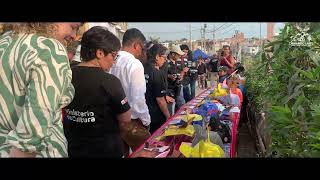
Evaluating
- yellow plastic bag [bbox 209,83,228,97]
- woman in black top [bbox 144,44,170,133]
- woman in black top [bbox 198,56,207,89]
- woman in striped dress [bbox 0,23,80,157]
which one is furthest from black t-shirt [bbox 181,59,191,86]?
→ woman in striped dress [bbox 0,23,80,157]

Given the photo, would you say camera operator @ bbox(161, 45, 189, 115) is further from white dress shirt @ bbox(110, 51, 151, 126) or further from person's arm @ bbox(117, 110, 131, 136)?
person's arm @ bbox(117, 110, 131, 136)

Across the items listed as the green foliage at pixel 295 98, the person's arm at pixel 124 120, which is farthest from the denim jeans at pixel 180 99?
the person's arm at pixel 124 120

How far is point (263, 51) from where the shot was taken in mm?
3014

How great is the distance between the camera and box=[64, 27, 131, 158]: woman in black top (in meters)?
2.28

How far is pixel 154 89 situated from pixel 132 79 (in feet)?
2.36

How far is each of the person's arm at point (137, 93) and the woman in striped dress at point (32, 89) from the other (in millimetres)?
1344

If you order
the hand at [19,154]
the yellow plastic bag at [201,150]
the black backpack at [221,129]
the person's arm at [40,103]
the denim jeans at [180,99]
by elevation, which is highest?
the person's arm at [40,103]

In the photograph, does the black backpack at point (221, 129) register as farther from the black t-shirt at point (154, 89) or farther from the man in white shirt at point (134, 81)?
the black t-shirt at point (154, 89)

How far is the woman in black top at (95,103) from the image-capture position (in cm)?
228

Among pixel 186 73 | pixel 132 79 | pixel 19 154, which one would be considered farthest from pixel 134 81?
pixel 19 154

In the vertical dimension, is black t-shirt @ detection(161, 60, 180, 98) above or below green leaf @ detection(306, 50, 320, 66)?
below

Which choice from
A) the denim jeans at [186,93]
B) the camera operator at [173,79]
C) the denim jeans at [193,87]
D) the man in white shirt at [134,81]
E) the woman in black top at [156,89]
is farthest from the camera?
the denim jeans at [186,93]
